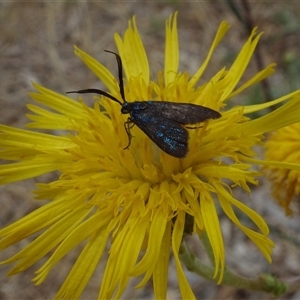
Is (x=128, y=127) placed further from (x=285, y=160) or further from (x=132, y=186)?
(x=285, y=160)

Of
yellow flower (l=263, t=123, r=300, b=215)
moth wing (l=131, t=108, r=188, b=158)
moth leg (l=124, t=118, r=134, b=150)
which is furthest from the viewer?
yellow flower (l=263, t=123, r=300, b=215)

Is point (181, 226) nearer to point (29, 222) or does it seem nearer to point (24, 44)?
point (29, 222)

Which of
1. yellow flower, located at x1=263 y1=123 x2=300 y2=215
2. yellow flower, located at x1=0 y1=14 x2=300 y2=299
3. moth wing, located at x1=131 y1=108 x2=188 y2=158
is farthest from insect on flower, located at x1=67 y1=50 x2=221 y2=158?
yellow flower, located at x1=263 y1=123 x2=300 y2=215

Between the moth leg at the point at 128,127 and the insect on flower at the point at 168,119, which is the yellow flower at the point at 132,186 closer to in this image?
the moth leg at the point at 128,127

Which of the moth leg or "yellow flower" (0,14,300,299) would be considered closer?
"yellow flower" (0,14,300,299)

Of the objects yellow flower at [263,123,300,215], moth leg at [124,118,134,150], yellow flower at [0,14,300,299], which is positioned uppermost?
moth leg at [124,118,134,150]

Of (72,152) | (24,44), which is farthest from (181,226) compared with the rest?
(24,44)

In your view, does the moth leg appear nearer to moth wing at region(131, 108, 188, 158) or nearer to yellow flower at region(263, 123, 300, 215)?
moth wing at region(131, 108, 188, 158)
